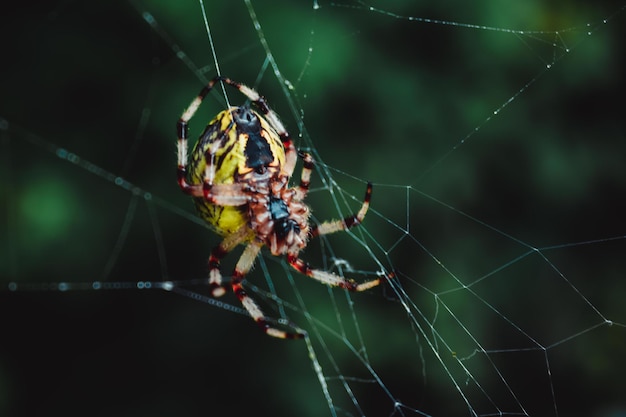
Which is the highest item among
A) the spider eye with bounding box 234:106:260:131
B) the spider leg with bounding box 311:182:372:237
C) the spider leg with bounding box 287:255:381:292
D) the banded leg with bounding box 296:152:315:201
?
the spider eye with bounding box 234:106:260:131

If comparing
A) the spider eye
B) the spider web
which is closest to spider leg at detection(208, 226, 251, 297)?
the spider eye

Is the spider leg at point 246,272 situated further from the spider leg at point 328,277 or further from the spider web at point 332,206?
the spider web at point 332,206

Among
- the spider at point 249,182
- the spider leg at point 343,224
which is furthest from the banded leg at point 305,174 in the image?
the spider leg at point 343,224

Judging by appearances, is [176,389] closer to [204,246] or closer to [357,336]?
[204,246]

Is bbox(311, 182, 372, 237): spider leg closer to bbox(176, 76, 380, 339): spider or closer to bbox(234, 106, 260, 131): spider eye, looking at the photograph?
bbox(176, 76, 380, 339): spider

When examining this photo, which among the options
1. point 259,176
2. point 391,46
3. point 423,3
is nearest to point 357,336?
point 259,176

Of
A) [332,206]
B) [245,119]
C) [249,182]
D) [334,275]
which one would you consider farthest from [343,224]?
[332,206]
